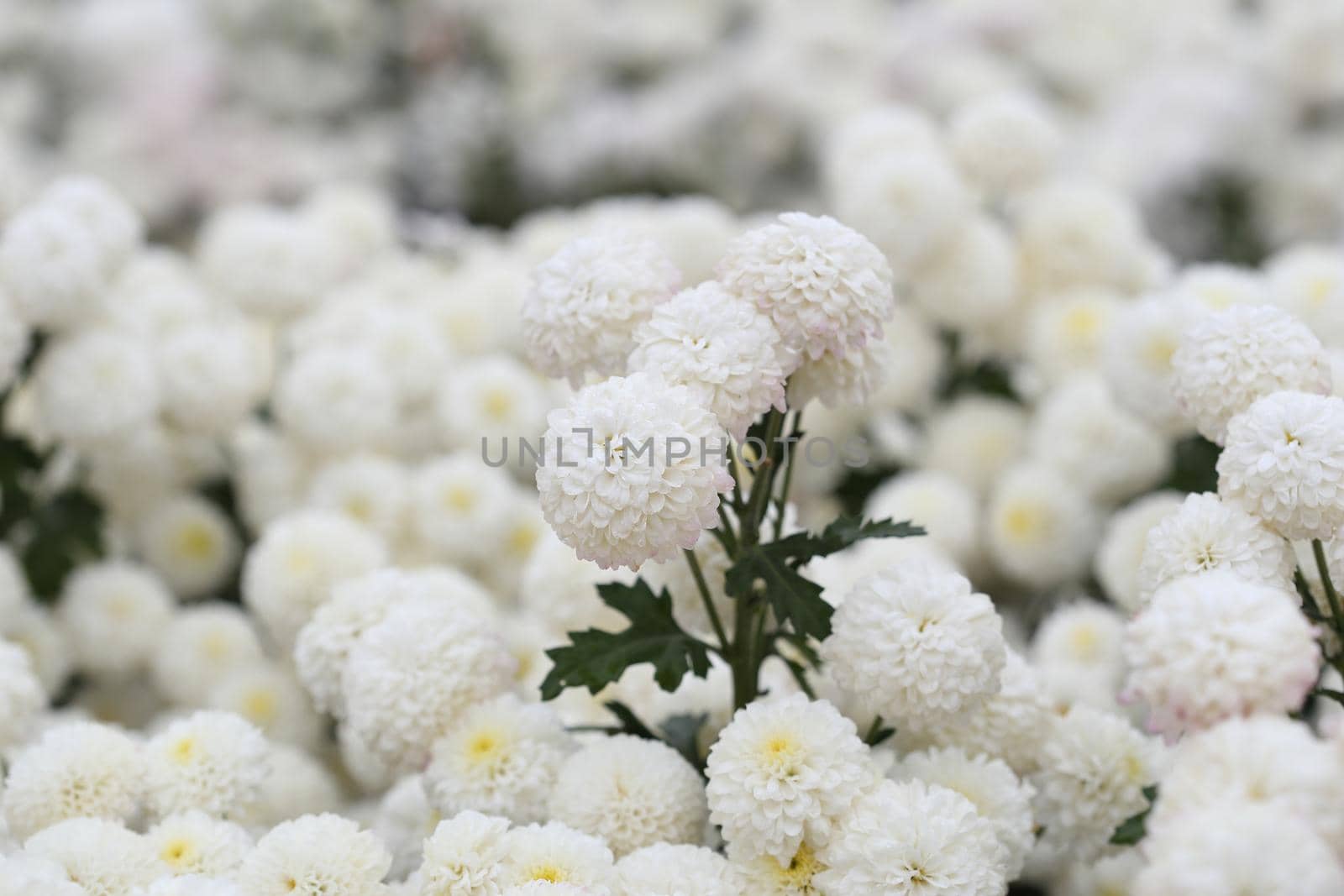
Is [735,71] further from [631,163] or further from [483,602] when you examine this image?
[483,602]

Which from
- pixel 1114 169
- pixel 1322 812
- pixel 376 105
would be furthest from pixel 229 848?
pixel 376 105

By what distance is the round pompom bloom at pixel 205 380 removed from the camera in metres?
1.71

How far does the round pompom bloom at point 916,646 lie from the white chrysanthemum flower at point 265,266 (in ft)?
3.88

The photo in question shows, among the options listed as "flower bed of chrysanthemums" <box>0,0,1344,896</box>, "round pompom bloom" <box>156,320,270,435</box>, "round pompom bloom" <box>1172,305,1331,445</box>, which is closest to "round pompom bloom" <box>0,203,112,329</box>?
"flower bed of chrysanthemums" <box>0,0,1344,896</box>

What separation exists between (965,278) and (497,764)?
104 cm

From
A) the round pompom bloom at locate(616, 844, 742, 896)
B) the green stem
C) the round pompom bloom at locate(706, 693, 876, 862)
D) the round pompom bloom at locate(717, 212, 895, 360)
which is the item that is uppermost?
the round pompom bloom at locate(717, 212, 895, 360)

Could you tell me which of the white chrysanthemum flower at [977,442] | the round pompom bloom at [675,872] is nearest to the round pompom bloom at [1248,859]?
the round pompom bloom at [675,872]

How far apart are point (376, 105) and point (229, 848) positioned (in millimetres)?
2883

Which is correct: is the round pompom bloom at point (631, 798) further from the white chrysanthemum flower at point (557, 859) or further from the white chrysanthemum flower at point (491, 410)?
the white chrysanthemum flower at point (491, 410)

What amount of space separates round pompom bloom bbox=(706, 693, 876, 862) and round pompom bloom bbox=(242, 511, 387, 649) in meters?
0.61

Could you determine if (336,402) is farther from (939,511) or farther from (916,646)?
(916,646)

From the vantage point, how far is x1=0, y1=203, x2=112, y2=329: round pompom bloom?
4.94 ft

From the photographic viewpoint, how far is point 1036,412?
1.94 m

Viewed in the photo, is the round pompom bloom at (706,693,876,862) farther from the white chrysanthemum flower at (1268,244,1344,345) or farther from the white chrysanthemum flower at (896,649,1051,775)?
the white chrysanthemum flower at (1268,244,1344,345)
